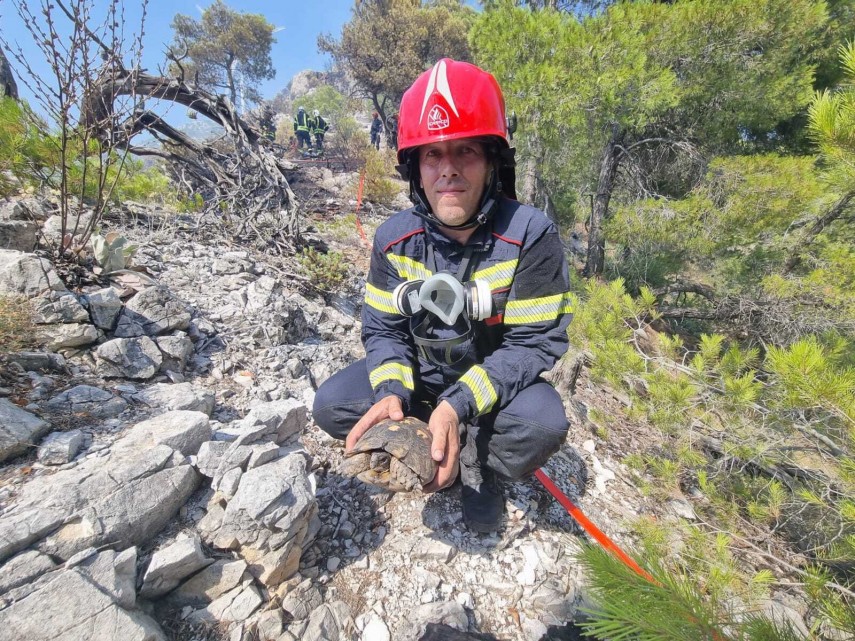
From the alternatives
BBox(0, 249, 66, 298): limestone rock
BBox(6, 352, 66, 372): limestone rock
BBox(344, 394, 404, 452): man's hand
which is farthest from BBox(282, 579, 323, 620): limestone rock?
BBox(0, 249, 66, 298): limestone rock

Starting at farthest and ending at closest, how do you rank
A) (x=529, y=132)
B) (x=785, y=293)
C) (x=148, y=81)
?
(x=148, y=81), (x=529, y=132), (x=785, y=293)

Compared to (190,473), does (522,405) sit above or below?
above

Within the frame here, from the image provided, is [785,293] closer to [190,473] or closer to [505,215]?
[505,215]

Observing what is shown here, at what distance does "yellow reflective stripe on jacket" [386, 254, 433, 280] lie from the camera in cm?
199

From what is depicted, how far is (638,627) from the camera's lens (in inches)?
37.6

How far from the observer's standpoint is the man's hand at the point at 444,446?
144 cm

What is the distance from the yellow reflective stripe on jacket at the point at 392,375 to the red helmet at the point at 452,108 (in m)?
1.12

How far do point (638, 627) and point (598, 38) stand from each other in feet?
18.3

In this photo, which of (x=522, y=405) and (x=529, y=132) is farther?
(x=529, y=132)

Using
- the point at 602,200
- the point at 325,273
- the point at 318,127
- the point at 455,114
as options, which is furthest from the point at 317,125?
the point at 455,114

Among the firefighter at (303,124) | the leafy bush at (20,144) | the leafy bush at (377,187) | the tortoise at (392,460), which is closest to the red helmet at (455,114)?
the tortoise at (392,460)

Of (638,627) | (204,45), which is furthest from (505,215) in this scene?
(204,45)

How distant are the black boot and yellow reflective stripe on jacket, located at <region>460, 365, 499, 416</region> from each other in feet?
1.36

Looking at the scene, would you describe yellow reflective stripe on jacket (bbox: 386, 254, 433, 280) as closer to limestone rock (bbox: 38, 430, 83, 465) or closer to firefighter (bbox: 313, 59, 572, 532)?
firefighter (bbox: 313, 59, 572, 532)
